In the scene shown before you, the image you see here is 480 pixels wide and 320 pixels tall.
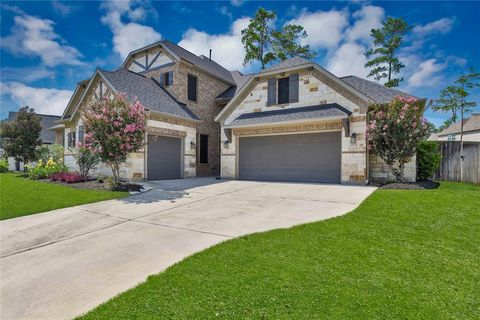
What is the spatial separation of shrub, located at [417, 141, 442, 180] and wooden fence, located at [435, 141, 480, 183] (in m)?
1.72

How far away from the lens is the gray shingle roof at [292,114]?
37.4ft

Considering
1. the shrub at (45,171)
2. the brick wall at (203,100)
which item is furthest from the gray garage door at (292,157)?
the shrub at (45,171)

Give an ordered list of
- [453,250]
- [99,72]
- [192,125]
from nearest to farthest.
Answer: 1. [453,250]
2. [99,72]
3. [192,125]

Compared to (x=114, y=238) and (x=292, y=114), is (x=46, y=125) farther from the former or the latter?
(x=114, y=238)

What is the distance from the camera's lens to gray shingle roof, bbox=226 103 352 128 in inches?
449

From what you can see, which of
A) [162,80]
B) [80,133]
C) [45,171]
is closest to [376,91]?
[162,80]

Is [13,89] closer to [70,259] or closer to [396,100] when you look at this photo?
[70,259]

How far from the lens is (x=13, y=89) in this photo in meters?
16.3

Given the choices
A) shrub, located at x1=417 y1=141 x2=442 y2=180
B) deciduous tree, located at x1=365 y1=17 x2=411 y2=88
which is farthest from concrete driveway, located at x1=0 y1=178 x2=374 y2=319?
deciduous tree, located at x1=365 y1=17 x2=411 y2=88

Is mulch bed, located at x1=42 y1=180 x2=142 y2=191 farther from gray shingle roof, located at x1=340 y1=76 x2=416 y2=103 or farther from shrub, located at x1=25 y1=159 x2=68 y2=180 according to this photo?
gray shingle roof, located at x1=340 y1=76 x2=416 y2=103

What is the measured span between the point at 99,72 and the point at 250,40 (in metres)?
16.3

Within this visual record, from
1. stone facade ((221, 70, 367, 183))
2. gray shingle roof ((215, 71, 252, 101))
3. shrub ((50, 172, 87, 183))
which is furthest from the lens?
gray shingle roof ((215, 71, 252, 101))

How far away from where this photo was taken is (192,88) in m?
17.1

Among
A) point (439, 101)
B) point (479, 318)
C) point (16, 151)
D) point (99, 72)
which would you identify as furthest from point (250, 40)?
point (479, 318)
